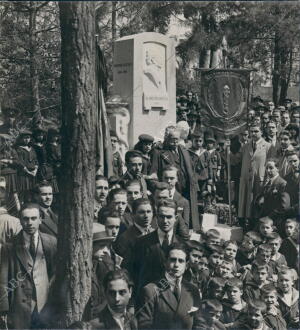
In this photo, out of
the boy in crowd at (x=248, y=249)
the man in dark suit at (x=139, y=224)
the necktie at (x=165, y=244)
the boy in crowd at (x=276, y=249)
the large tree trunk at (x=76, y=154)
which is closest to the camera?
the large tree trunk at (x=76, y=154)

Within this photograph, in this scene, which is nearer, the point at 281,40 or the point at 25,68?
the point at 25,68

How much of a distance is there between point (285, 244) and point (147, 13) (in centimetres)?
612

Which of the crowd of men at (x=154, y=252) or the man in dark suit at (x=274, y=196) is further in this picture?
the man in dark suit at (x=274, y=196)

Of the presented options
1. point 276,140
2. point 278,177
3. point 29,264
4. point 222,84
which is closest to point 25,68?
point 222,84

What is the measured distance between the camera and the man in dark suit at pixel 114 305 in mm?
4320

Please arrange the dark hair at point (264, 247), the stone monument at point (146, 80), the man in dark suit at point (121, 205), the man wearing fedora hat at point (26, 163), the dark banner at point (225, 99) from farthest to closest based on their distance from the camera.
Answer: the stone monument at point (146, 80), the dark banner at point (225, 99), the man wearing fedora hat at point (26, 163), the dark hair at point (264, 247), the man in dark suit at point (121, 205)

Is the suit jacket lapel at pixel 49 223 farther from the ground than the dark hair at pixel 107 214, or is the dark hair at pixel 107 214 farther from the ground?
the dark hair at pixel 107 214

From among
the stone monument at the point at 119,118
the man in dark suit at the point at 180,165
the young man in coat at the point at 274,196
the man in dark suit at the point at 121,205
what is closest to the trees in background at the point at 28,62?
the stone monument at the point at 119,118

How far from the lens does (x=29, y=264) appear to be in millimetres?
5012

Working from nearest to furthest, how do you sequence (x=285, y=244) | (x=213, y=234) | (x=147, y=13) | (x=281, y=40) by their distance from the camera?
(x=213, y=234) → (x=285, y=244) → (x=147, y=13) → (x=281, y=40)

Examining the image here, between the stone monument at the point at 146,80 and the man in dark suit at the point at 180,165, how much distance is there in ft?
7.32

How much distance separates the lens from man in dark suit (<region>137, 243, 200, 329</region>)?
4691 mm

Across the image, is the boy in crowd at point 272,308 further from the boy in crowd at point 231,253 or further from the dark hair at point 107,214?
the dark hair at point 107,214

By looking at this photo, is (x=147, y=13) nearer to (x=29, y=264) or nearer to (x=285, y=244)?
(x=285, y=244)
